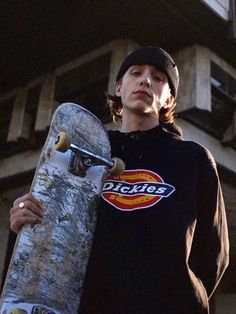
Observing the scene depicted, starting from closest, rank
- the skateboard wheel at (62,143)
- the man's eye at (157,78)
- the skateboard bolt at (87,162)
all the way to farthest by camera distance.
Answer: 1. the skateboard wheel at (62,143)
2. the skateboard bolt at (87,162)
3. the man's eye at (157,78)

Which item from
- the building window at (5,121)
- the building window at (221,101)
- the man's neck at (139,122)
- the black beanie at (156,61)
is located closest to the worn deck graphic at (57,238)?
the man's neck at (139,122)

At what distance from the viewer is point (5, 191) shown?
9117mm

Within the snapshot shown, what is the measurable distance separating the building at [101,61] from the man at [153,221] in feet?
16.7

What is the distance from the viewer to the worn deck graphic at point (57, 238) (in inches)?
60.0

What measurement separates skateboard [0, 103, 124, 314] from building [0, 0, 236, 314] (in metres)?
5.24

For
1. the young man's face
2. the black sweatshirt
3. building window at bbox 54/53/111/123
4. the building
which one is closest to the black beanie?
the young man's face

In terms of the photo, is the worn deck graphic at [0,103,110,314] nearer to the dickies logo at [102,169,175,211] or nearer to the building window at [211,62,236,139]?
the dickies logo at [102,169,175,211]

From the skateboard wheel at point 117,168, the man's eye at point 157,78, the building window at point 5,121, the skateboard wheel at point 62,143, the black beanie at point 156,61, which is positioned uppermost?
the building window at point 5,121

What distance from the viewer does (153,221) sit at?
5.43 feet

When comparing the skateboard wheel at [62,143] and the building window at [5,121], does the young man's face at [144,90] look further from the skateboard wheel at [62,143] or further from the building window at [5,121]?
the building window at [5,121]

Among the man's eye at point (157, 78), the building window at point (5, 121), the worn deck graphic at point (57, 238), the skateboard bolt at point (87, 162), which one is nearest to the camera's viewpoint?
the worn deck graphic at point (57, 238)

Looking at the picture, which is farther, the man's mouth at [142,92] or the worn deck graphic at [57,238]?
the man's mouth at [142,92]

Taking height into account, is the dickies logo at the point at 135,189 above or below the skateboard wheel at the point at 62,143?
below

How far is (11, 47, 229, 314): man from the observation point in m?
1.57
